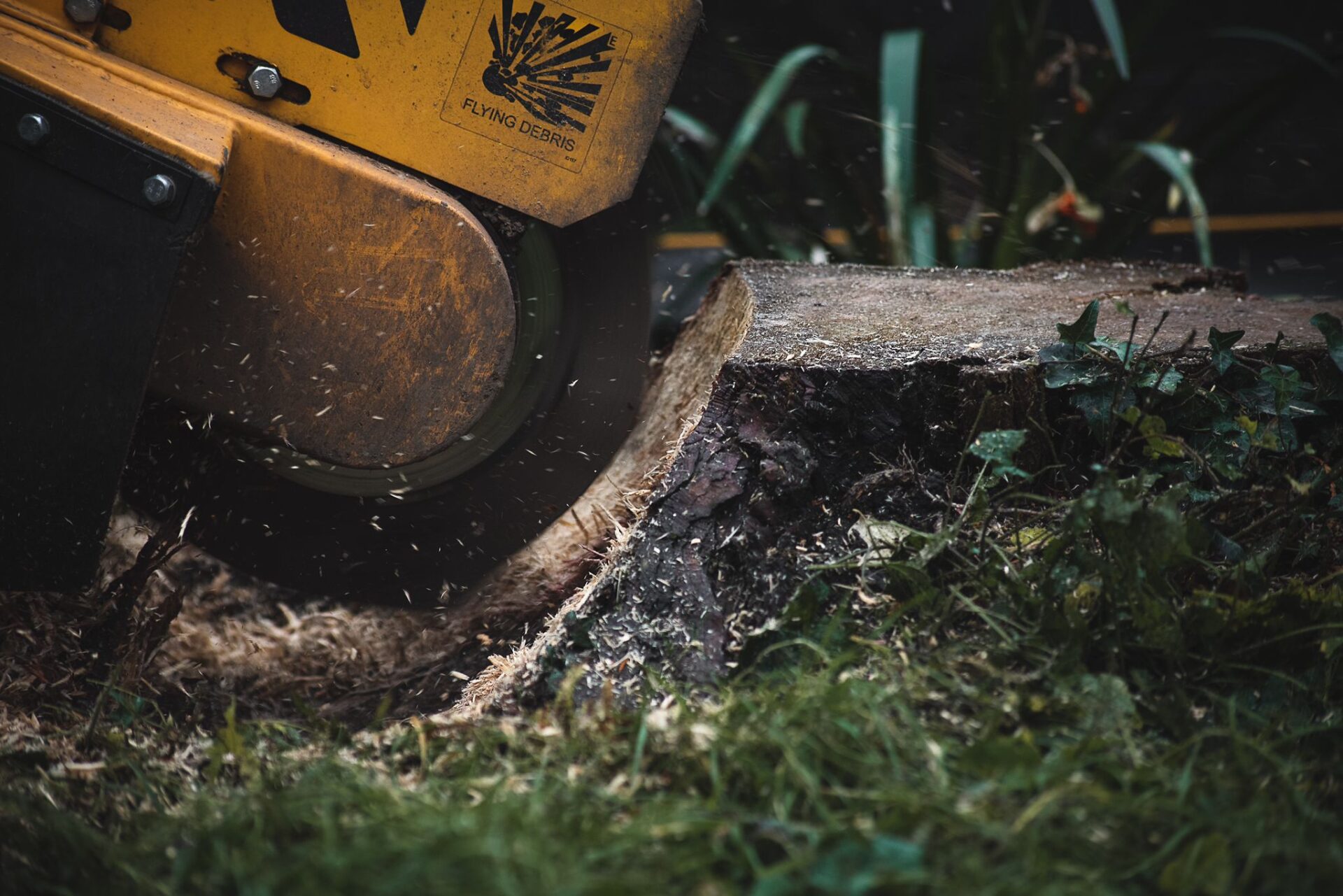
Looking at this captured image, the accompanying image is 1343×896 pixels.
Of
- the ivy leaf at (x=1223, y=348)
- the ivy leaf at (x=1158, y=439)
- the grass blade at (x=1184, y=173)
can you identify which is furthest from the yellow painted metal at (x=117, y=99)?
the grass blade at (x=1184, y=173)

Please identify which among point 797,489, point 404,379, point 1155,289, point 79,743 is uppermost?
point 1155,289

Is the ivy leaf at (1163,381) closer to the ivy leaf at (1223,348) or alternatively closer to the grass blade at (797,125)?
the ivy leaf at (1223,348)

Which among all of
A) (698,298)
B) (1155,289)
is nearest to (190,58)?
(1155,289)

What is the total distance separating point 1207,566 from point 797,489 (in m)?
0.53

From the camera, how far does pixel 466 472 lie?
1874 millimetres

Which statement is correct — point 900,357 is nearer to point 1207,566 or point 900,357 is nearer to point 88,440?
point 1207,566

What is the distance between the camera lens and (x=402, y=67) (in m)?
1.58

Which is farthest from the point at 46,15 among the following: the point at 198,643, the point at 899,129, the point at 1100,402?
the point at 899,129

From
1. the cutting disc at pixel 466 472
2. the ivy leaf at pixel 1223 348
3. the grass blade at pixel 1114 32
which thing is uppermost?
the grass blade at pixel 1114 32

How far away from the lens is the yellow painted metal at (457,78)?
5.13 feet

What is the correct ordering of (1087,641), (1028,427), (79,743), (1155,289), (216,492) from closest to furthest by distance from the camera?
(1087,641)
(79,743)
(1028,427)
(216,492)
(1155,289)

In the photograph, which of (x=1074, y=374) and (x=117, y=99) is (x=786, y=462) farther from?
(x=117, y=99)

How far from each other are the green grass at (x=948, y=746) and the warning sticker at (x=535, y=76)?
2.63 ft

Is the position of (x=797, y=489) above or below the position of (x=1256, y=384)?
below
